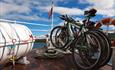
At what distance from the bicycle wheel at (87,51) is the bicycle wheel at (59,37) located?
1189 mm

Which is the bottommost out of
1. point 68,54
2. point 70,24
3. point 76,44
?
point 68,54

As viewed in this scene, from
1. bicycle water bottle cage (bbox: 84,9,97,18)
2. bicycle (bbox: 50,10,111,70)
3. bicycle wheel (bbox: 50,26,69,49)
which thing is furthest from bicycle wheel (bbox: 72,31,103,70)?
bicycle wheel (bbox: 50,26,69,49)

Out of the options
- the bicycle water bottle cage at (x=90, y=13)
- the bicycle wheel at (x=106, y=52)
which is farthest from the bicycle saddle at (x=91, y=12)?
the bicycle wheel at (x=106, y=52)

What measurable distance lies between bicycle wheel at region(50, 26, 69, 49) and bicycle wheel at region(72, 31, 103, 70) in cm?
119

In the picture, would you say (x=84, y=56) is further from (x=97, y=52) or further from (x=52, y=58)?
(x=52, y=58)

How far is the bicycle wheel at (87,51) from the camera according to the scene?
145 inches

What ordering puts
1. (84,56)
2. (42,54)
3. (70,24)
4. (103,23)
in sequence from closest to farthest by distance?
(84,56)
(103,23)
(42,54)
(70,24)

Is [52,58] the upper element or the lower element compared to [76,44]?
lower

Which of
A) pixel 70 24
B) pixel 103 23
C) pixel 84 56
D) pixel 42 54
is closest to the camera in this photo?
pixel 84 56

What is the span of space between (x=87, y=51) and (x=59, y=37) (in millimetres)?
1996

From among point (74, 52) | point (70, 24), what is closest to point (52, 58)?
point (74, 52)

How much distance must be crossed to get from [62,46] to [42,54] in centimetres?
87

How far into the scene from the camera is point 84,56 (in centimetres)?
405

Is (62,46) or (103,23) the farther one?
(62,46)
